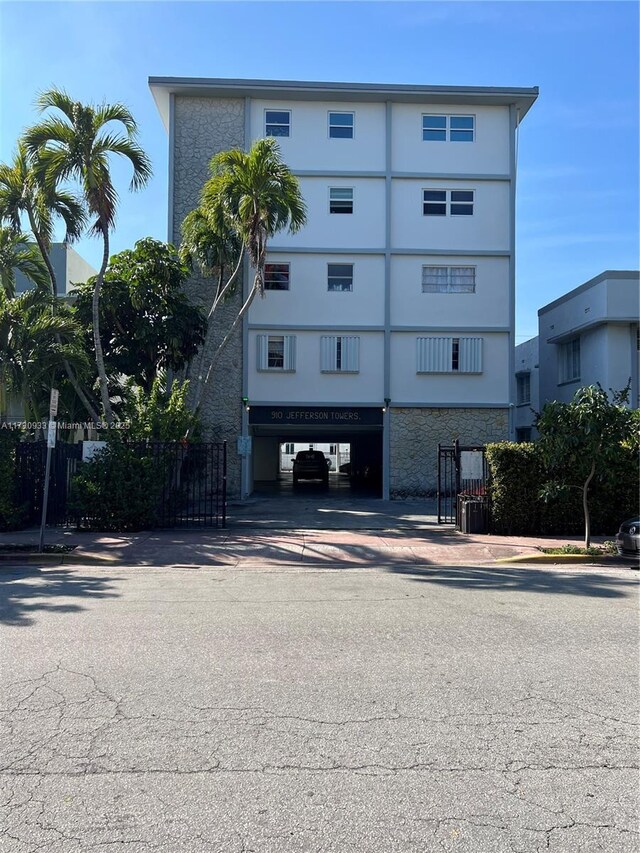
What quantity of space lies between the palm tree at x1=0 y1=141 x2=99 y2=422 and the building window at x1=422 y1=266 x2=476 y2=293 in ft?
40.5

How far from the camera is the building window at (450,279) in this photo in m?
25.6

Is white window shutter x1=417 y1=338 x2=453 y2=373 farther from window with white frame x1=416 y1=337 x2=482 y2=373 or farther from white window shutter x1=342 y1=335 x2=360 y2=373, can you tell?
white window shutter x1=342 y1=335 x2=360 y2=373

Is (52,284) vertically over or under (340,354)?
over

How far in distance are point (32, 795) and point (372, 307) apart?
2280cm

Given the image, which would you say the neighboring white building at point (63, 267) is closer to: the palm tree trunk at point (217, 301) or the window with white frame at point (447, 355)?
the palm tree trunk at point (217, 301)

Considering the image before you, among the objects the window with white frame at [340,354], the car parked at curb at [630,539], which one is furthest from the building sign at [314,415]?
the car parked at curb at [630,539]

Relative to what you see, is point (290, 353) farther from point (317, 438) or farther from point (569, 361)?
point (569, 361)

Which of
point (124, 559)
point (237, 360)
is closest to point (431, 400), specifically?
point (237, 360)

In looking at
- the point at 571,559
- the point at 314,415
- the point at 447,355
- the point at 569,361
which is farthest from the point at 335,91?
the point at 571,559

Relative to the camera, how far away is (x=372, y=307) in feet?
83.2

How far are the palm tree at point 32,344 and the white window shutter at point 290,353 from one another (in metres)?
8.57

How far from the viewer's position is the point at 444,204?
84.4ft

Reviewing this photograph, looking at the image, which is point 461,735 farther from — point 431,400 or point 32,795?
point 431,400

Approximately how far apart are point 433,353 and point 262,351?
6.17m
